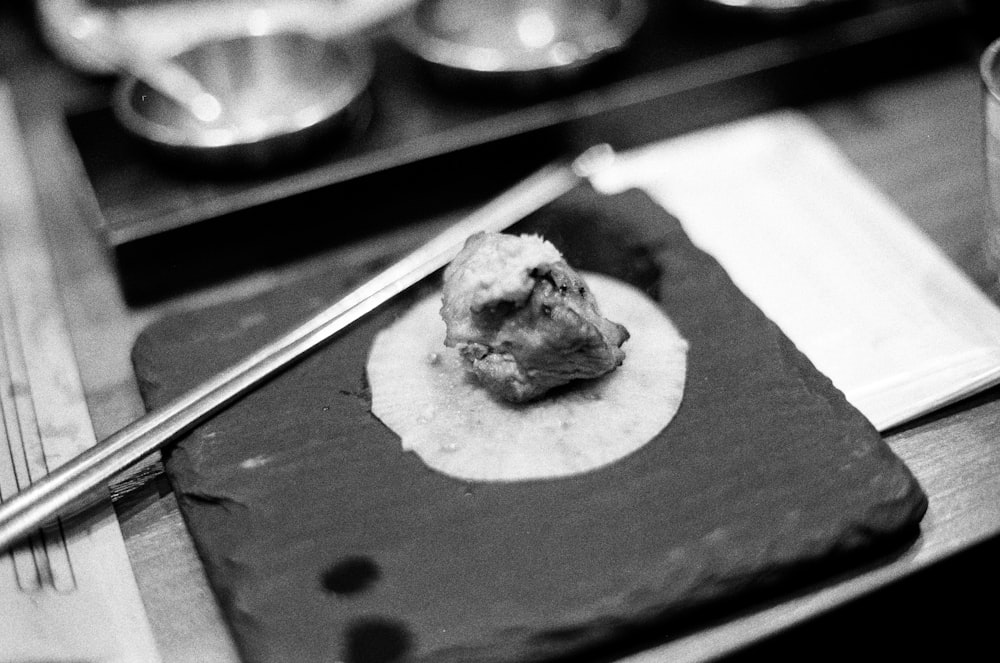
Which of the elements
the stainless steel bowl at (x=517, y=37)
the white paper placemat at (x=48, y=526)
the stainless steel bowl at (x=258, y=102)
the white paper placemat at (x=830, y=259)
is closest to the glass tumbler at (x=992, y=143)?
the white paper placemat at (x=830, y=259)

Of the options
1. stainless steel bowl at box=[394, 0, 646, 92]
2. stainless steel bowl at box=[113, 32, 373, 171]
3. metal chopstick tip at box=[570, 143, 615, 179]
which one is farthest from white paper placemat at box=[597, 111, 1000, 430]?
stainless steel bowl at box=[113, 32, 373, 171]

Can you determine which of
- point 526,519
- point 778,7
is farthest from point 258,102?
point 526,519

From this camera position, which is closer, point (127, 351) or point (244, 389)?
point (244, 389)

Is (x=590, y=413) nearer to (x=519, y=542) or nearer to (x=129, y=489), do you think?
(x=519, y=542)

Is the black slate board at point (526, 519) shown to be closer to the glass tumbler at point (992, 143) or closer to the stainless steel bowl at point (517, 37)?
the glass tumbler at point (992, 143)

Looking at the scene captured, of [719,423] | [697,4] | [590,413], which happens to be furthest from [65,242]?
[697,4]

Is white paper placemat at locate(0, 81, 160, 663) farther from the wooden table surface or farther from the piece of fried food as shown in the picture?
the piece of fried food

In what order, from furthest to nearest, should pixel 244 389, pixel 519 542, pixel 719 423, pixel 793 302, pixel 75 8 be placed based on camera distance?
pixel 75 8 → pixel 793 302 → pixel 244 389 → pixel 719 423 → pixel 519 542
